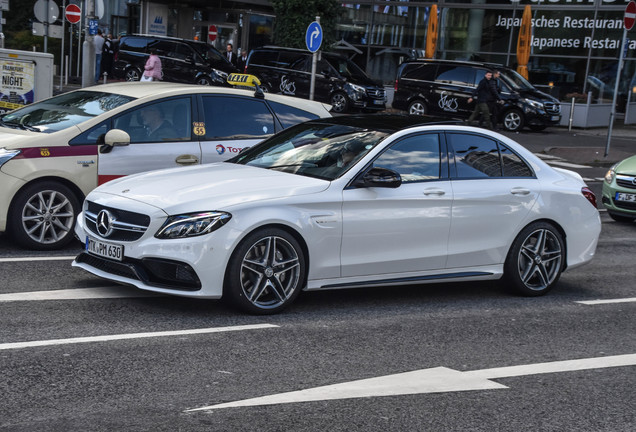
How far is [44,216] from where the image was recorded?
8.73 m

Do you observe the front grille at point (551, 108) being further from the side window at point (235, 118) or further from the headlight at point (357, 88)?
the side window at point (235, 118)

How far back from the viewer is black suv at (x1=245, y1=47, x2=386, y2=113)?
29.6m

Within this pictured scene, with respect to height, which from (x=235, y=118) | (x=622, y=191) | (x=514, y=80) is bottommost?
(x=622, y=191)

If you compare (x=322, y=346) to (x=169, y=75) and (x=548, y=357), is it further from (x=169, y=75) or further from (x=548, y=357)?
(x=169, y=75)

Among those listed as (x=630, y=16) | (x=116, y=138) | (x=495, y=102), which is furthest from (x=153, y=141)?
(x=495, y=102)

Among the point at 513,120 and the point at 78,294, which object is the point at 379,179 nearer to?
the point at 78,294

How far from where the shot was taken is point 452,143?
7980mm

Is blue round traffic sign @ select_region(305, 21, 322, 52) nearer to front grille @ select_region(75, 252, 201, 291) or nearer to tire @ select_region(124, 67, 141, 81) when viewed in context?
front grille @ select_region(75, 252, 201, 291)

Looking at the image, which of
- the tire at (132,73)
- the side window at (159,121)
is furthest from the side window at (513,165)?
the tire at (132,73)

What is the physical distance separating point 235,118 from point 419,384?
500cm

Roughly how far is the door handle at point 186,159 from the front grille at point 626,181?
708 centimetres

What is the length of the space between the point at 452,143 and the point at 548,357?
234cm

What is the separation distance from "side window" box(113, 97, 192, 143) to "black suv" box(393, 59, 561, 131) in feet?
65.4

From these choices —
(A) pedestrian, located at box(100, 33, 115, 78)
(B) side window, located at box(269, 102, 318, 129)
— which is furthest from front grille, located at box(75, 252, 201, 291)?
(A) pedestrian, located at box(100, 33, 115, 78)
